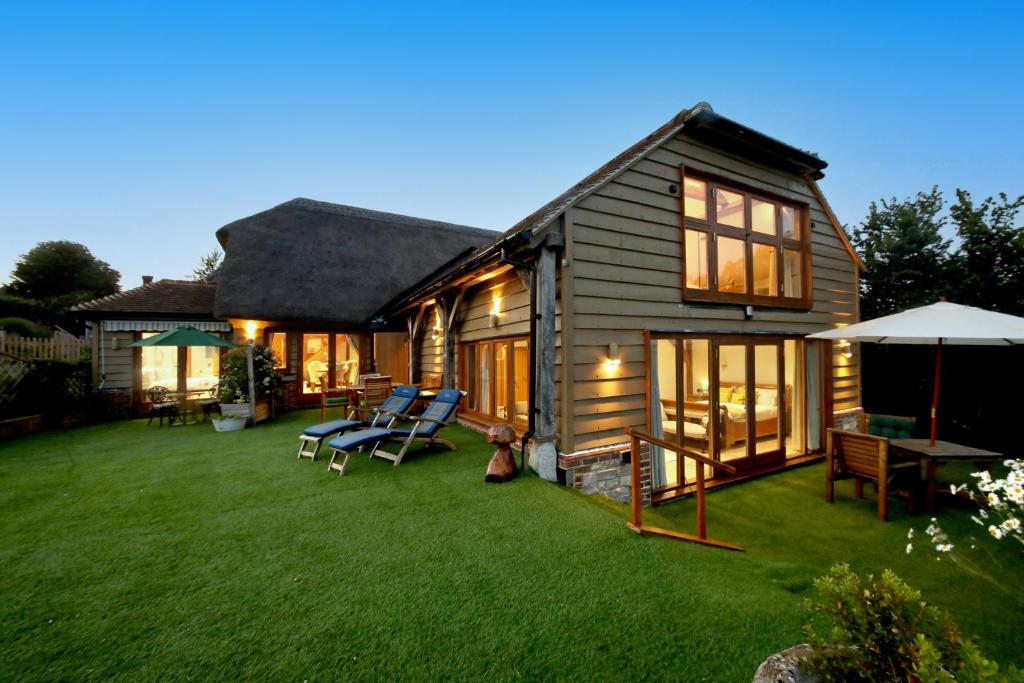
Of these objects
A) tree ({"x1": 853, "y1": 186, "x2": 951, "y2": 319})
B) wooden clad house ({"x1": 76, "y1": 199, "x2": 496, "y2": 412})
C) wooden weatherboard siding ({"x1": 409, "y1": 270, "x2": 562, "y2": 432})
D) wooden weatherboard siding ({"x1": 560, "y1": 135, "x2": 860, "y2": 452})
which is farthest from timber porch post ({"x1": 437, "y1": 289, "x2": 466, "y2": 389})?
tree ({"x1": 853, "y1": 186, "x2": 951, "y2": 319})

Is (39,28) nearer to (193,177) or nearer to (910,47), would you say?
(193,177)

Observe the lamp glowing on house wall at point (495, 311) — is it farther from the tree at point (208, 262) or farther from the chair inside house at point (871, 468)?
the tree at point (208, 262)

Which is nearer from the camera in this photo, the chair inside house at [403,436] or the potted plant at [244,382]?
the chair inside house at [403,436]

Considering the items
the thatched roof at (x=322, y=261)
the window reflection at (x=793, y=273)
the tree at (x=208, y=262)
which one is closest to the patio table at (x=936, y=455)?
the window reflection at (x=793, y=273)

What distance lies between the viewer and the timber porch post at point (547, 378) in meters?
4.54

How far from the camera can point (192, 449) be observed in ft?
20.2

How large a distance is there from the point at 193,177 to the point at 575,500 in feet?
85.6

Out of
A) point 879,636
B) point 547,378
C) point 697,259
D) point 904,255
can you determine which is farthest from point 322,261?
point 904,255

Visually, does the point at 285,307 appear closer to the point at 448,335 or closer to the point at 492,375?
the point at 448,335

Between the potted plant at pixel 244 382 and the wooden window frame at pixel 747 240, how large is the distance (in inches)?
347

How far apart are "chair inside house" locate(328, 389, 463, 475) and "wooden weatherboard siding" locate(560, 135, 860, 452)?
211cm

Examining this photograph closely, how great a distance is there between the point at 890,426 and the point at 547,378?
6.04 m

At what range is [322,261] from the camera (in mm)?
11492

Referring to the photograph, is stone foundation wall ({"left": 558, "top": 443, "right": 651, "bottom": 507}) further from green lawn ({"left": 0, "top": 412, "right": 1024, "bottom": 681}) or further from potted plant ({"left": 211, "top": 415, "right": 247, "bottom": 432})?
potted plant ({"left": 211, "top": 415, "right": 247, "bottom": 432})
